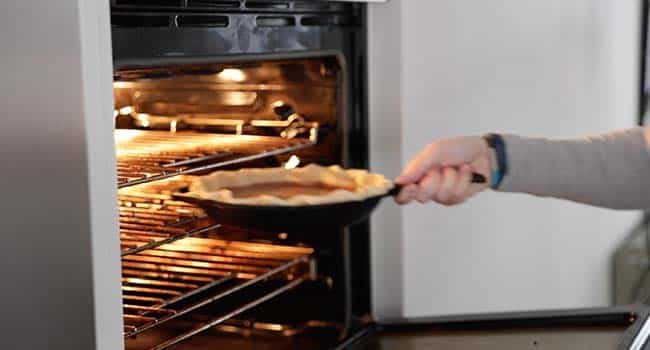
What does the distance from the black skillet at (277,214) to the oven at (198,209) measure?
0.07ft

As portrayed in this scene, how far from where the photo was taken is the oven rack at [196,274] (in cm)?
120

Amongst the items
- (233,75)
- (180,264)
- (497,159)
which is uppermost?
(233,75)

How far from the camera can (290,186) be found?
1268 mm

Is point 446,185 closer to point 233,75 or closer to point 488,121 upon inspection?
point 233,75

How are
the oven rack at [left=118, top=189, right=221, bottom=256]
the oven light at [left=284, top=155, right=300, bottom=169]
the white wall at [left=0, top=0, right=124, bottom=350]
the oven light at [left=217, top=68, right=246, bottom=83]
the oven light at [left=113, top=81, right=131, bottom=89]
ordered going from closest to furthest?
the white wall at [left=0, top=0, right=124, bottom=350]
the oven light at [left=113, top=81, right=131, bottom=89]
the oven rack at [left=118, top=189, right=221, bottom=256]
the oven light at [left=217, top=68, right=246, bottom=83]
the oven light at [left=284, top=155, right=300, bottom=169]

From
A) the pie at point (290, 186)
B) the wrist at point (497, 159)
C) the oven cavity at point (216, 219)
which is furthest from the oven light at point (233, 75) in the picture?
the wrist at point (497, 159)

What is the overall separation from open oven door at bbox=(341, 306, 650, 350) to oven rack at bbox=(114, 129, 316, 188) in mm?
274

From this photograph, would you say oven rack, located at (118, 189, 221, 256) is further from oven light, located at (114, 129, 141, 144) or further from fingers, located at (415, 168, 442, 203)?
fingers, located at (415, 168, 442, 203)

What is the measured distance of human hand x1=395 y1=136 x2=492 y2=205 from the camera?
4.34 ft

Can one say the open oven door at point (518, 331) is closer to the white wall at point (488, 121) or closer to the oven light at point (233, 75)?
the white wall at point (488, 121)

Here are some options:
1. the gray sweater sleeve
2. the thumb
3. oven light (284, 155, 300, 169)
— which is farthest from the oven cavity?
the gray sweater sleeve

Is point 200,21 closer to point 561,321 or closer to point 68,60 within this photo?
point 68,60

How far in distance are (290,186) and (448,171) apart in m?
0.22

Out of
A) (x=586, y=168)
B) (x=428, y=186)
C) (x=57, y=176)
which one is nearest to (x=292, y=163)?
(x=428, y=186)
